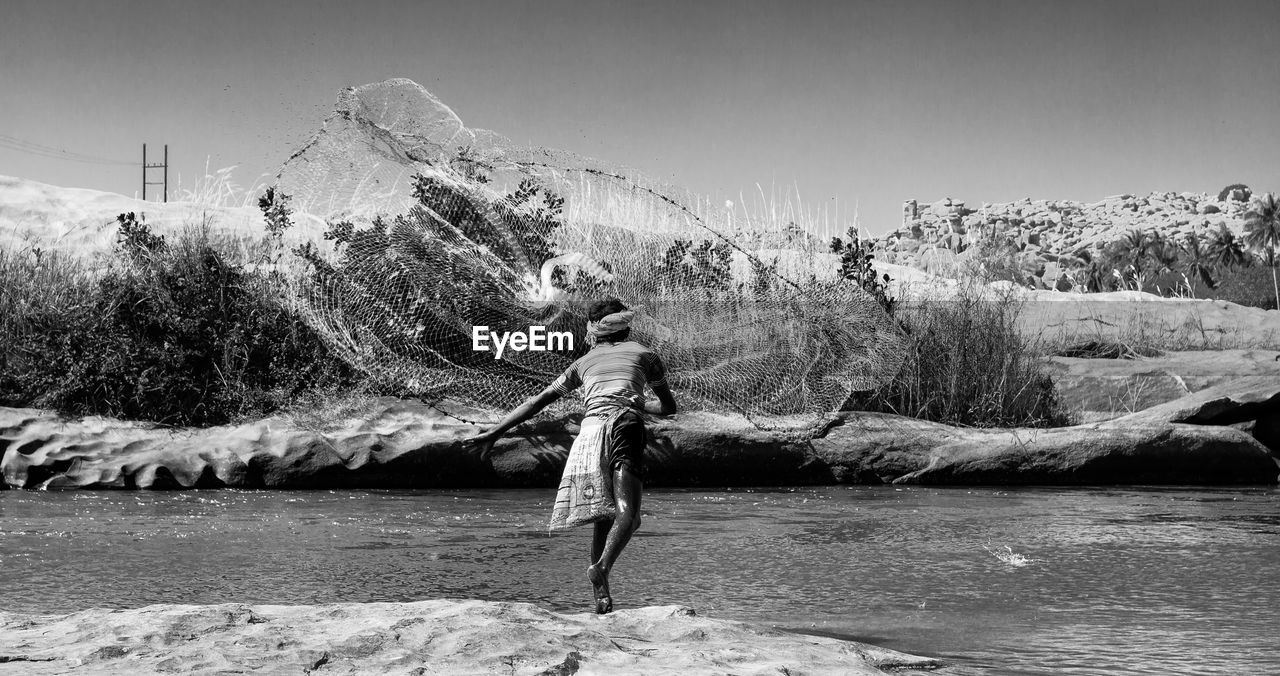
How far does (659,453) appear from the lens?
37.9ft

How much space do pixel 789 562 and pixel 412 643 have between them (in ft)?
11.0

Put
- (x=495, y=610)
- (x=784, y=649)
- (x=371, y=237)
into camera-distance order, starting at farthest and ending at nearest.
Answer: (x=371, y=237) → (x=495, y=610) → (x=784, y=649)

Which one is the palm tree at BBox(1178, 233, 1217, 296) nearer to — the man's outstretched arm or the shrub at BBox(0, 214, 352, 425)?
the shrub at BBox(0, 214, 352, 425)

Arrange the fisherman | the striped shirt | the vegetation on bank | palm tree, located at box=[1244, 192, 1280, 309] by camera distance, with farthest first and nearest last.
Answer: palm tree, located at box=[1244, 192, 1280, 309], the vegetation on bank, the striped shirt, the fisherman

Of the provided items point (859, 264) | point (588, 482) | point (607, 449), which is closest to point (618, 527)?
point (588, 482)

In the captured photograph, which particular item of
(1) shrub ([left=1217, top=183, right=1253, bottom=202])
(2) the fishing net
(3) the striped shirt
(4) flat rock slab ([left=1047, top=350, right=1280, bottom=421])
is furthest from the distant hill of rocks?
(3) the striped shirt

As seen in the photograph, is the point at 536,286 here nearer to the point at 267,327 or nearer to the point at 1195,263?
the point at 267,327

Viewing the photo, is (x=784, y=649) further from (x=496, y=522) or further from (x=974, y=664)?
(x=496, y=522)

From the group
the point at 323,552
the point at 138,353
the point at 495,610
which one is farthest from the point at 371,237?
the point at 495,610

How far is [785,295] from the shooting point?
45.6ft

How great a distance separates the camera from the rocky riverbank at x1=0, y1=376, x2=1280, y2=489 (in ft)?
35.9

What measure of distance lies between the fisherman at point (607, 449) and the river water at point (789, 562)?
42 cm

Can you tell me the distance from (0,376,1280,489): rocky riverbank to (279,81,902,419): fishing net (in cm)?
120

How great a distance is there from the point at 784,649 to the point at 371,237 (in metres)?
11.0
